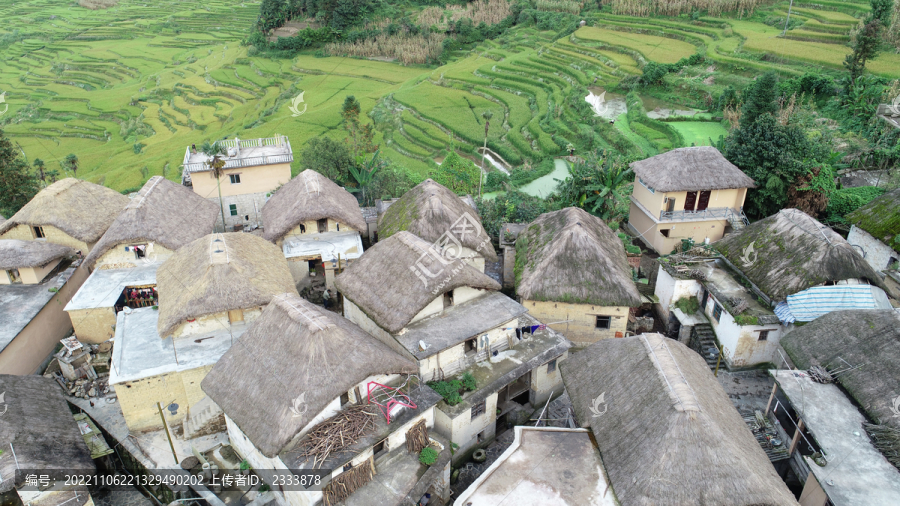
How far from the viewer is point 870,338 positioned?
553 inches

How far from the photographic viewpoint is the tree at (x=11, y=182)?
2594 cm

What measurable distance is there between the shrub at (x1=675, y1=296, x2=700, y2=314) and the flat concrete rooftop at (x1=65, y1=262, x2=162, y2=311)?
681 inches

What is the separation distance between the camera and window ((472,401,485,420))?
48.7 feet

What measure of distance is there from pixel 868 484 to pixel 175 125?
5113 cm

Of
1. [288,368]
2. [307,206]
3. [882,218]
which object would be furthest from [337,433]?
[882,218]

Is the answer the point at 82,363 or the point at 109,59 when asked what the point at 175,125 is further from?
the point at 82,363

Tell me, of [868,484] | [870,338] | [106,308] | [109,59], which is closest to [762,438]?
[868,484]

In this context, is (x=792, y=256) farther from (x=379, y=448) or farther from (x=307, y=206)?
(x=307, y=206)

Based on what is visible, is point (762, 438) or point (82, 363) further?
point (82, 363)

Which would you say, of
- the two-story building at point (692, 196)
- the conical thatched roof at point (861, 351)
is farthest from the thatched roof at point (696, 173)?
the conical thatched roof at point (861, 351)

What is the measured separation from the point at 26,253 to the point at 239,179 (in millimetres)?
8539

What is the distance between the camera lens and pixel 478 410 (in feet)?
49.1

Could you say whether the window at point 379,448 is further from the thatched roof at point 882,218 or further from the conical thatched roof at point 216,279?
the thatched roof at point 882,218

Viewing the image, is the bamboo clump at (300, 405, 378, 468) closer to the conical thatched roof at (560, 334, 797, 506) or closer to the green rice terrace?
the conical thatched roof at (560, 334, 797, 506)
